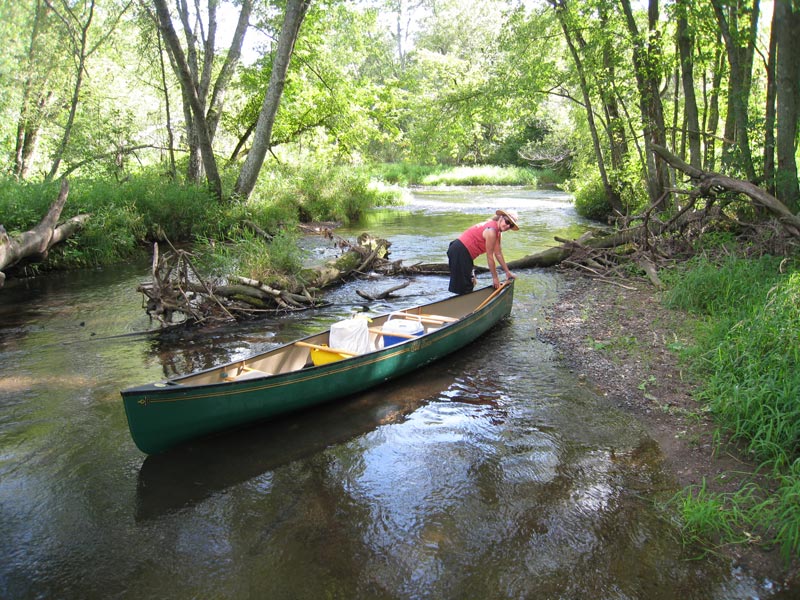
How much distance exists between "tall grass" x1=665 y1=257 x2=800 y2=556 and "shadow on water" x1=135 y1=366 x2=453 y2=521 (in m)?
2.86

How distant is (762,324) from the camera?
560 cm

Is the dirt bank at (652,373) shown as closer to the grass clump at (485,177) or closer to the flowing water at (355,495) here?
the flowing water at (355,495)

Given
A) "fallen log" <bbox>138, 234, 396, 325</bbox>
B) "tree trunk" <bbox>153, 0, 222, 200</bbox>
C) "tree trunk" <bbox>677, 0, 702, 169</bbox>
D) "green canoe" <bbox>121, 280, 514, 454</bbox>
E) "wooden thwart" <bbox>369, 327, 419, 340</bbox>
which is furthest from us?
"tree trunk" <bbox>153, 0, 222, 200</bbox>

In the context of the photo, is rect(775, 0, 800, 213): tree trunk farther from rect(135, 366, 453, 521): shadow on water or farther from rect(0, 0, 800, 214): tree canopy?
rect(135, 366, 453, 521): shadow on water

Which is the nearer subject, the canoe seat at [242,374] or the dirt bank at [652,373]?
the dirt bank at [652,373]

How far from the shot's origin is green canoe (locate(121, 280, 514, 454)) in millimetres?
4609

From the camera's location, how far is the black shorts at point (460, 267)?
8469 mm

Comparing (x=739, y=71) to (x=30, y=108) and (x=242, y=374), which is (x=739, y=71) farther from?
(x=30, y=108)

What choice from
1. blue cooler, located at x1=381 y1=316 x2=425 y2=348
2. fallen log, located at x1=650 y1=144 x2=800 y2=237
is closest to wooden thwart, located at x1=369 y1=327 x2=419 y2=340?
blue cooler, located at x1=381 y1=316 x2=425 y2=348

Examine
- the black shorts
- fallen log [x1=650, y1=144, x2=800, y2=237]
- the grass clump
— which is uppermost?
the grass clump

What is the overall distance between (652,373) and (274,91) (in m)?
11.4

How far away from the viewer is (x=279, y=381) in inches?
204

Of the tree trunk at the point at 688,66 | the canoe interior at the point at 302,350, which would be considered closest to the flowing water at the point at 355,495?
the canoe interior at the point at 302,350

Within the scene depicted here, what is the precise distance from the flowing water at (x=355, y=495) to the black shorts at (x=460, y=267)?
59.0 inches
